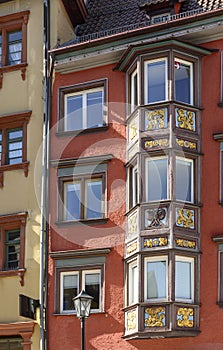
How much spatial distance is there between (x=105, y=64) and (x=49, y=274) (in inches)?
255

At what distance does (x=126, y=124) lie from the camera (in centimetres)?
2395

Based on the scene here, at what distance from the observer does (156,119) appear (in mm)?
22859

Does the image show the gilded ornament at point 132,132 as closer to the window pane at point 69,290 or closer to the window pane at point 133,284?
the window pane at point 133,284

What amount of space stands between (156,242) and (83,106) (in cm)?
535

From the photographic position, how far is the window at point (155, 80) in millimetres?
23031

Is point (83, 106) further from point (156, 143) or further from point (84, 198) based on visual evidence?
point (156, 143)

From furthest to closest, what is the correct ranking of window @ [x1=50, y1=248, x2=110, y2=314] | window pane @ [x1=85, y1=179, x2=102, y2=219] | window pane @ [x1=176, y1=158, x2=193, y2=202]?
window pane @ [x1=85, y1=179, x2=102, y2=219] → window @ [x1=50, y1=248, x2=110, y2=314] → window pane @ [x1=176, y1=158, x2=193, y2=202]

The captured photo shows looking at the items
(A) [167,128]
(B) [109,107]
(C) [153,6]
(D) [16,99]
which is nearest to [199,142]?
(A) [167,128]

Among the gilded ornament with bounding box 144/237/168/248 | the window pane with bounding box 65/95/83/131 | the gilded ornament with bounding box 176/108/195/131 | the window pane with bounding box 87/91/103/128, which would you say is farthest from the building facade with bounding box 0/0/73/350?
the gilded ornament with bounding box 176/108/195/131

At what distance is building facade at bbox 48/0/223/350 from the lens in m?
21.7

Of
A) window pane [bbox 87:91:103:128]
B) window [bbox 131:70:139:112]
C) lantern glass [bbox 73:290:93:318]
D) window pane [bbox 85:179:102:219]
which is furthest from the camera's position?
window pane [bbox 87:91:103:128]

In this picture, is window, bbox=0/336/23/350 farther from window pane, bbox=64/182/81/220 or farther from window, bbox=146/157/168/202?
window, bbox=146/157/168/202

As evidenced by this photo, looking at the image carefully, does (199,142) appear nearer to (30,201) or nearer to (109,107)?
(109,107)

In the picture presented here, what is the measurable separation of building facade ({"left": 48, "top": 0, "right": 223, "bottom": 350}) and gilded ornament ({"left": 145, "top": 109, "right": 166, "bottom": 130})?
3 centimetres
